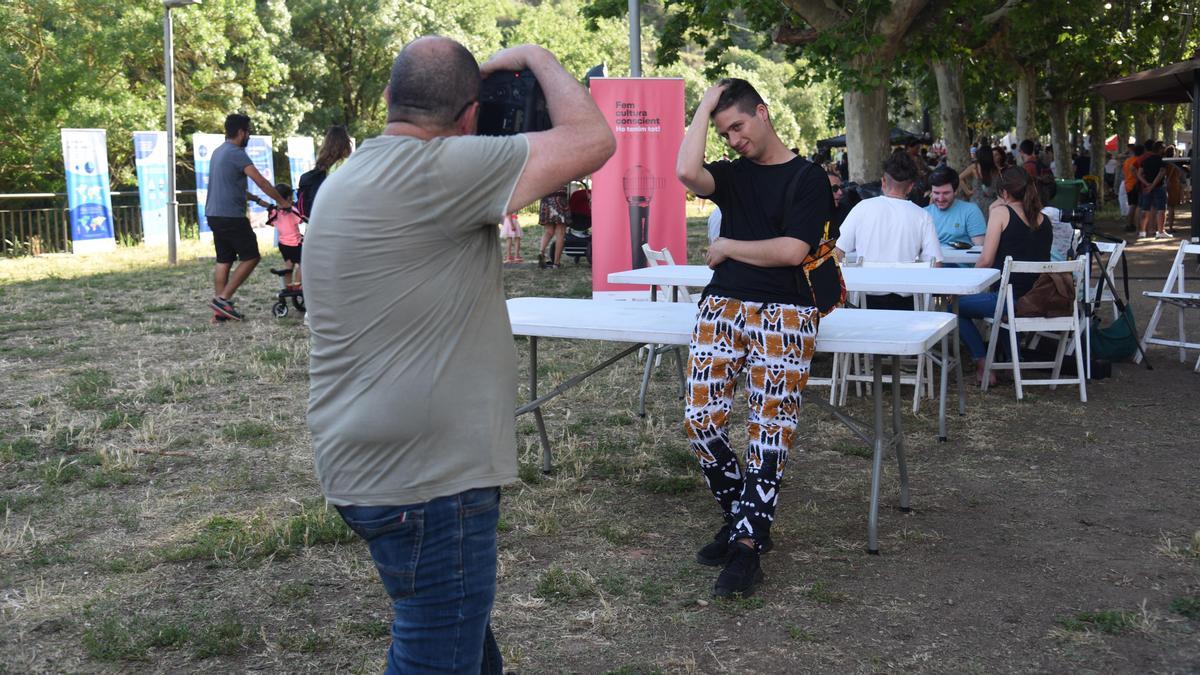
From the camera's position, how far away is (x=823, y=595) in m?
4.25

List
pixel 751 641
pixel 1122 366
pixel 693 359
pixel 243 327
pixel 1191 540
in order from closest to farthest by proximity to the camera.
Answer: pixel 751 641, pixel 693 359, pixel 1191 540, pixel 1122 366, pixel 243 327

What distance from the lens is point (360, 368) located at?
2342 mm

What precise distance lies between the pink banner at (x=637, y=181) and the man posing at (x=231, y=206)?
319 centimetres

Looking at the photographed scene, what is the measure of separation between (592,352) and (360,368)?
23.7ft

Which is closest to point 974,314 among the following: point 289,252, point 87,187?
point 289,252

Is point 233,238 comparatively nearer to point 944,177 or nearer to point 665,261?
point 665,261

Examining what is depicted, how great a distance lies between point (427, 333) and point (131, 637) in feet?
7.49

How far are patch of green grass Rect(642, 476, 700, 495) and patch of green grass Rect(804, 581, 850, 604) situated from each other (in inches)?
54.3

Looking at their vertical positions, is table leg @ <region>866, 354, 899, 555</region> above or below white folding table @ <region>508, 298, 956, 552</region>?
below

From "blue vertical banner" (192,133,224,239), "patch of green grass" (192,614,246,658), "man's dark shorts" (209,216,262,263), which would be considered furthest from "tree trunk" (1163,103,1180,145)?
"patch of green grass" (192,614,246,658)

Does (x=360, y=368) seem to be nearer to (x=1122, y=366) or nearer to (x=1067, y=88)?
(x=1122, y=366)

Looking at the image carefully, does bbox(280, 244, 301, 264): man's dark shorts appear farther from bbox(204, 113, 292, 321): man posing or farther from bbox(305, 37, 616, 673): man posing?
bbox(305, 37, 616, 673): man posing

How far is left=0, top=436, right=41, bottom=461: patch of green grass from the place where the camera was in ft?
21.0

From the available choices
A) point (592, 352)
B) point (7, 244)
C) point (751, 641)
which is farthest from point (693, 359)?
point (7, 244)
